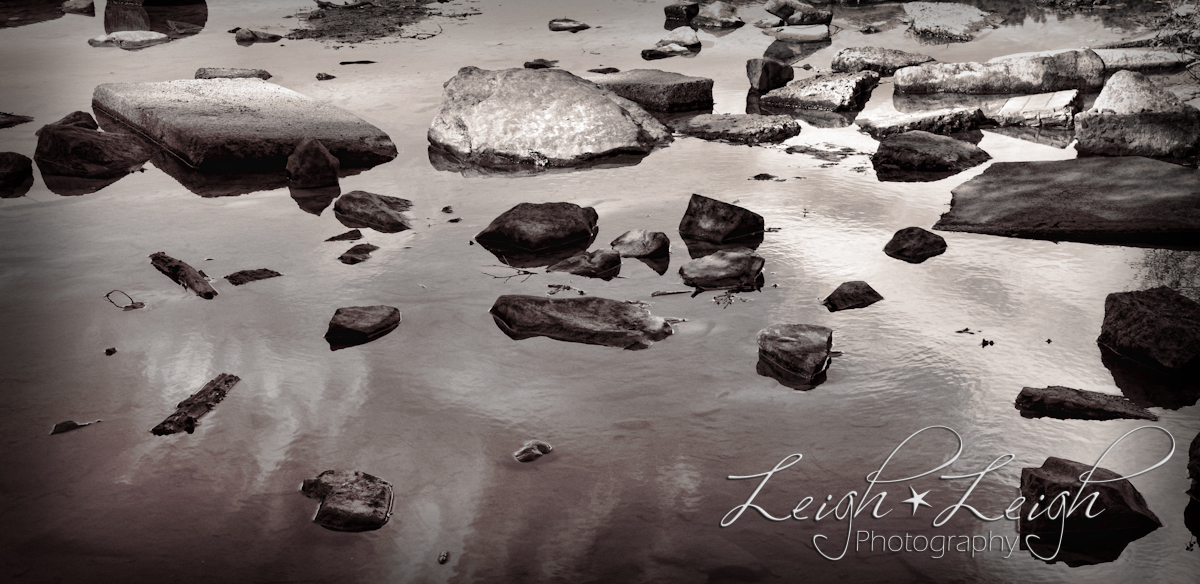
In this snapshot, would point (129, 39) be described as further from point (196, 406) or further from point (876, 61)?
point (196, 406)

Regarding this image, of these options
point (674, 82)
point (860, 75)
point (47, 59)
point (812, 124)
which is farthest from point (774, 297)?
point (47, 59)

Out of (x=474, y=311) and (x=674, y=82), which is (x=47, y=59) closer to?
(x=674, y=82)

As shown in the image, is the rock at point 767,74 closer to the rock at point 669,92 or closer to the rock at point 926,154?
the rock at point 669,92

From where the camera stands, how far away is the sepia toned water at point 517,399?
121 centimetres

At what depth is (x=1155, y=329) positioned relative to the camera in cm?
166

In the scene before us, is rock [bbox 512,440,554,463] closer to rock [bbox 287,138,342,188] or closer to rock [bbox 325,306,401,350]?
rock [bbox 325,306,401,350]

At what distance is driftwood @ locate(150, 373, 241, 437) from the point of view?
4.90 ft

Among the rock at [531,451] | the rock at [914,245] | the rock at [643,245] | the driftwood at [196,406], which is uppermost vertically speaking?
the rock at [914,245]

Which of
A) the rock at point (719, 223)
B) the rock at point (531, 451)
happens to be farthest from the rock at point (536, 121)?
the rock at point (531, 451)

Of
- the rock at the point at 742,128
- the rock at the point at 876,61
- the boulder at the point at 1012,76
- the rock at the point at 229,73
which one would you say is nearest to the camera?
the rock at the point at 742,128

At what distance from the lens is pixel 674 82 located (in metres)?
3.89

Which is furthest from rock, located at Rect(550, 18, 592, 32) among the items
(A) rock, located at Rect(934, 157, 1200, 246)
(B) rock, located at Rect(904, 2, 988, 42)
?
(A) rock, located at Rect(934, 157, 1200, 246)

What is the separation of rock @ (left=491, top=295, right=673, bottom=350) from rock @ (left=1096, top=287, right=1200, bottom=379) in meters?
0.93

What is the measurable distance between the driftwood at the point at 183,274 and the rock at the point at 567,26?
13.2ft
